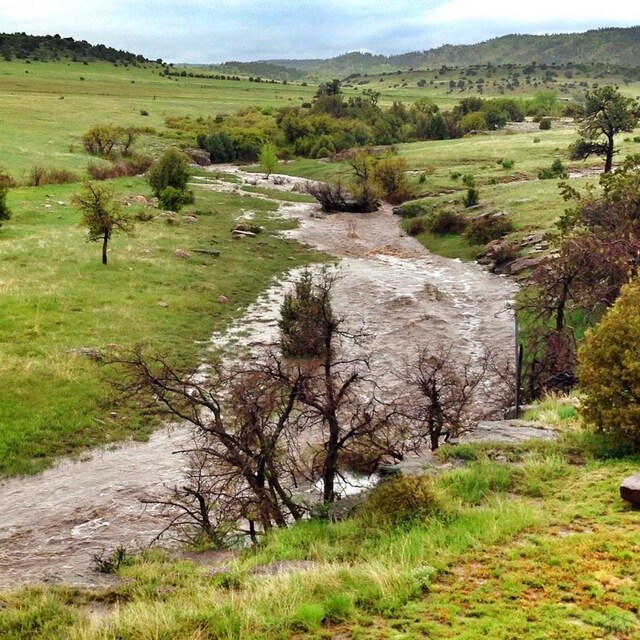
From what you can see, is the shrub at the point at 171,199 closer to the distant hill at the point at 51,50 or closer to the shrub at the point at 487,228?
the shrub at the point at 487,228

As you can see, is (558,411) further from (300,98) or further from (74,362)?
(300,98)

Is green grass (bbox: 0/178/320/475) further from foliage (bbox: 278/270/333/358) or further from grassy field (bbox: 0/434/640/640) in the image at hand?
grassy field (bbox: 0/434/640/640)

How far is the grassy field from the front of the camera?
672cm

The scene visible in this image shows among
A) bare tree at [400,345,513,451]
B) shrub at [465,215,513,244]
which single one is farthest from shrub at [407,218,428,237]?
bare tree at [400,345,513,451]

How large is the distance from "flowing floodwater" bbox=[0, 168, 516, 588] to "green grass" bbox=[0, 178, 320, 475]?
3.44 ft

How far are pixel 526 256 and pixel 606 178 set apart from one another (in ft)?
31.3

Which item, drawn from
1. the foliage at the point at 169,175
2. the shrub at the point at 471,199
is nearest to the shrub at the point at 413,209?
the shrub at the point at 471,199

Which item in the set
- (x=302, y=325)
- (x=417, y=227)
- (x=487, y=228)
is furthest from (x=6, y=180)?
(x=487, y=228)

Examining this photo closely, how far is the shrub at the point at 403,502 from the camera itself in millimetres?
9773

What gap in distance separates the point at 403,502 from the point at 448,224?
36831mm

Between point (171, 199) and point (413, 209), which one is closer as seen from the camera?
point (171, 199)

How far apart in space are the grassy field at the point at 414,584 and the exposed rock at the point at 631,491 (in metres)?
0.17

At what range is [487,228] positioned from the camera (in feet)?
135

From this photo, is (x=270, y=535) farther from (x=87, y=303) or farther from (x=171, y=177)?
(x=171, y=177)
